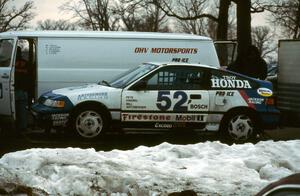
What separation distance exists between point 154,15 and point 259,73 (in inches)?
1864

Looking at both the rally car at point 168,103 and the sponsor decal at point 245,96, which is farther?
the sponsor decal at point 245,96

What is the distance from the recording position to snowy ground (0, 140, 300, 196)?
641 cm

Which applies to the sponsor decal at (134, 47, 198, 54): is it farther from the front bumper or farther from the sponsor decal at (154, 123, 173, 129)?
the front bumper

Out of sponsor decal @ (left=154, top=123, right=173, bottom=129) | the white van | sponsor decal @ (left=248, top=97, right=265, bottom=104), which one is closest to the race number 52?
sponsor decal @ (left=154, top=123, right=173, bottom=129)

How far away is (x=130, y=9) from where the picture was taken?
101ft

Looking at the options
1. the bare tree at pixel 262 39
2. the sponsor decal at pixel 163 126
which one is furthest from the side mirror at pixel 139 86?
the bare tree at pixel 262 39

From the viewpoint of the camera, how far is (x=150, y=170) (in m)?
7.04

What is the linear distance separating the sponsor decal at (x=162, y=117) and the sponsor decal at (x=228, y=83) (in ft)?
2.17

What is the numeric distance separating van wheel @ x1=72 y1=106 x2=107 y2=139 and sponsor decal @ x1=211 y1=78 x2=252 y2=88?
2.16 meters

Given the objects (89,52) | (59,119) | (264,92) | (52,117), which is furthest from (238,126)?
(89,52)

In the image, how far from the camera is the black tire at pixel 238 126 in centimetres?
1140

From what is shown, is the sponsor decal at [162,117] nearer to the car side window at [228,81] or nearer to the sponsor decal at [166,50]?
the car side window at [228,81]

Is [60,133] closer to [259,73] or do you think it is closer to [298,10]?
[259,73]

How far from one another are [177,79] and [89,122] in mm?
1811
